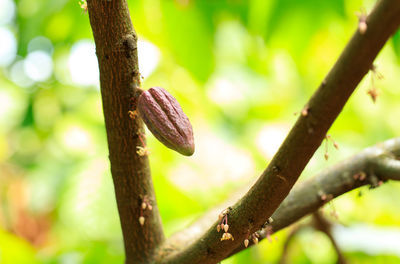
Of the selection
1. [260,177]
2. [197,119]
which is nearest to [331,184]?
[260,177]

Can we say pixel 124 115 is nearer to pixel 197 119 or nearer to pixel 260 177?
pixel 260 177

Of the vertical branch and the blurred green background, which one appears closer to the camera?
the vertical branch

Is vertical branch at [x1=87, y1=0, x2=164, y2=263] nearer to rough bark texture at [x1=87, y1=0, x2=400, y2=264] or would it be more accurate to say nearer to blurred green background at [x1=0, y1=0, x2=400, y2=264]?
rough bark texture at [x1=87, y1=0, x2=400, y2=264]

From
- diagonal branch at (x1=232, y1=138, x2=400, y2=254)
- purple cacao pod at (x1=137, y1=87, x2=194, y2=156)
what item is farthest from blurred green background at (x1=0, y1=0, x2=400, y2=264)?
purple cacao pod at (x1=137, y1=87, x2=194, y2=156)

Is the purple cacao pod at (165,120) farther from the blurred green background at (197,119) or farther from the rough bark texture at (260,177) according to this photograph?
the blurred green background at (197,119)

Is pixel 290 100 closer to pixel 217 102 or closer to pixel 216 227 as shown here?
pixel 217 102

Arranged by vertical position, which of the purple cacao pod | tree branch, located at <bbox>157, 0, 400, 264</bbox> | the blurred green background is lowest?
tree branch, located at <bbox>157, 0, 400, 264</bbox>

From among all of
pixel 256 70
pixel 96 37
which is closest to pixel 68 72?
pixel 256 70
